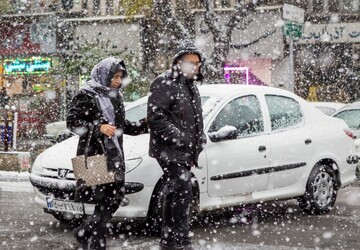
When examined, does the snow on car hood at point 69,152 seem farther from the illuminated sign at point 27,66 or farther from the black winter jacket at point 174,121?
the illuminated sign at point 27,66

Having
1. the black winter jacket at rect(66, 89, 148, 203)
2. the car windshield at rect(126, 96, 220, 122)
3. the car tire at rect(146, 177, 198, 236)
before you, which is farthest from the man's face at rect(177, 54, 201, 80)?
the car windshield at rect(126, 96, 220, 122)

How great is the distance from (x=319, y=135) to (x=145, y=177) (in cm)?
281

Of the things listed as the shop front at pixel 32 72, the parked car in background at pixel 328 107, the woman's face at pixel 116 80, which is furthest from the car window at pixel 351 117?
the shop front at pixel 32 72

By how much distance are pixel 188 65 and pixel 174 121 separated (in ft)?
1.66

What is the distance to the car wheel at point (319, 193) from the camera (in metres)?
8.55

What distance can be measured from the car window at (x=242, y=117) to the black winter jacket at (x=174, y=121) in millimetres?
1479

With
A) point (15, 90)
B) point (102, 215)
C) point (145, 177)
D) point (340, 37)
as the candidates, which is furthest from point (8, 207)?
point (15, 90)

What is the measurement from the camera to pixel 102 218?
5805 mm

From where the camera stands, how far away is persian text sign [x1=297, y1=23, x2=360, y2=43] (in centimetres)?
2720

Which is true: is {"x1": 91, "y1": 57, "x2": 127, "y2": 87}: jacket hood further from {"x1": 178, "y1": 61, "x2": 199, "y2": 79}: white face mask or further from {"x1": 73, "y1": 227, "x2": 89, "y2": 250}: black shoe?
{"x1": 73, "y1": 227, "x2": 89, "y2": 250}: black shoe

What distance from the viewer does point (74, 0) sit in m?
32.5

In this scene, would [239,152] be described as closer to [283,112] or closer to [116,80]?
[283,112]

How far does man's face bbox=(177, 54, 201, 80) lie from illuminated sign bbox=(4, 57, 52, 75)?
84.1 feet

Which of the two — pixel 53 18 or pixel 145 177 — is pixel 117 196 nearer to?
pixel 145 177
